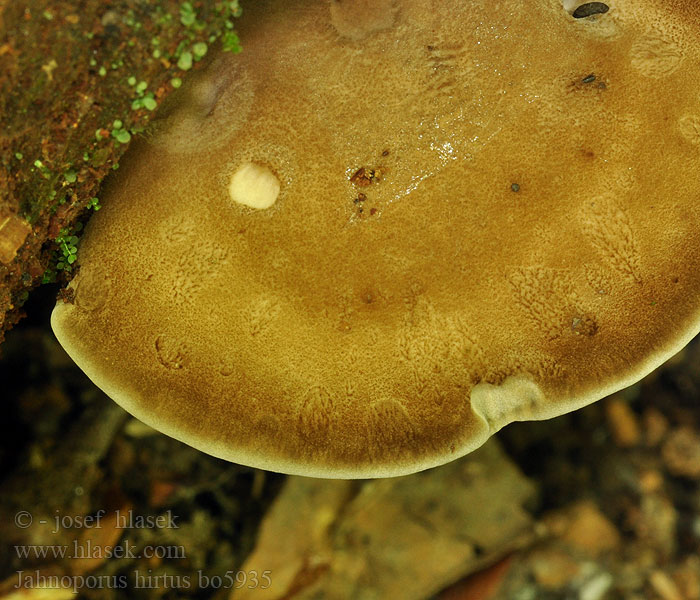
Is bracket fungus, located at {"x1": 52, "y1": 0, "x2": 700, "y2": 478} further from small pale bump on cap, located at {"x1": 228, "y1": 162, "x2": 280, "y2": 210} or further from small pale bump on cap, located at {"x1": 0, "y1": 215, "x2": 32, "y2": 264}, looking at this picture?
small pale bump on cap, located at {"x1": 0, "y1": 215, "x2": 32, "y2": 264}

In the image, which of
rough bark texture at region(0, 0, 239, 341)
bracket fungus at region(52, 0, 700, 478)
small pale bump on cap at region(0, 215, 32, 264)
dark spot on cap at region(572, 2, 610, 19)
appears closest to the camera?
rough bark texture at region(0, 0, 239, 341)

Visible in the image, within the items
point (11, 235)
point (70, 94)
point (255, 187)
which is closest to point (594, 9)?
point (255, 187)

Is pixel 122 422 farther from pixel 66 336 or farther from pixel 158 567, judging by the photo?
pixel 66 336

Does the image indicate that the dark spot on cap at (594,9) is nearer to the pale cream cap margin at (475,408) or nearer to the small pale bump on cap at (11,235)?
the pale cream cap margin at (475,408)

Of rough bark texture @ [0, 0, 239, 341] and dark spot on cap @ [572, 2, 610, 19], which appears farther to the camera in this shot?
dark spot on cap @ [572, 2, 610, 19]

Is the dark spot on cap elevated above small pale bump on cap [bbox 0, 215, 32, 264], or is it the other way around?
small pale bump on cap [bbox 0, 215, 32, 264]

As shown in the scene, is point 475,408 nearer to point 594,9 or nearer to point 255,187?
point 255,187

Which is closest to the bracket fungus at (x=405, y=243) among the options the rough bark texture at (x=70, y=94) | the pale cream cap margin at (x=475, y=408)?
the pale cream cap margin at (x=475, y=408)

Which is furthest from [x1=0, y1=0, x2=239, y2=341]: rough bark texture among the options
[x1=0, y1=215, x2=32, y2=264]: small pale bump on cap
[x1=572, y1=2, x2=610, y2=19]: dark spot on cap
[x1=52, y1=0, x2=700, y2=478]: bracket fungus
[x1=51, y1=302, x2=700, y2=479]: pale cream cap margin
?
[x1=572, y1=2, x2=610, y2=19]: dark spot on cap
